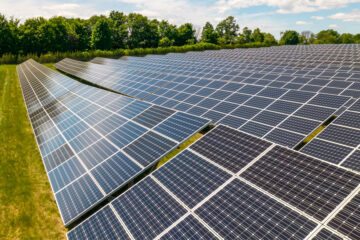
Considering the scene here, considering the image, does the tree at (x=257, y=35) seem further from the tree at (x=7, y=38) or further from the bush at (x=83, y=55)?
the tree at (x=7, y=38)

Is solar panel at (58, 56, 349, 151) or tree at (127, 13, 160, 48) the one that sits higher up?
tree at (127, 13, 160, 48)

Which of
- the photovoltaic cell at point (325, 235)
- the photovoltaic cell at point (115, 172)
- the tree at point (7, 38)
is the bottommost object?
the photovoltaic cell at point (115, 172)

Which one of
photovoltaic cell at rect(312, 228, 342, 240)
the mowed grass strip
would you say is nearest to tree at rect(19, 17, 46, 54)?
the mowed grass strip

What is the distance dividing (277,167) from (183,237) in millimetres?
4327

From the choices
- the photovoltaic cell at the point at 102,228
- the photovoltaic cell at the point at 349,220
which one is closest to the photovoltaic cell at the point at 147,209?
the photovoltaic cell at the point at 102,228

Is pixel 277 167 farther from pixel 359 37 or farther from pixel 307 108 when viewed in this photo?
pixel 359 37

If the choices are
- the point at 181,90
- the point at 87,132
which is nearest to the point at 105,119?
the point at 87,132

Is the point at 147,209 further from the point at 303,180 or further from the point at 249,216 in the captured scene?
the point at 303,180

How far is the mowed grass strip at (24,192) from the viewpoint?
12047 mm

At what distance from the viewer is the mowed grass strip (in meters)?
12.0

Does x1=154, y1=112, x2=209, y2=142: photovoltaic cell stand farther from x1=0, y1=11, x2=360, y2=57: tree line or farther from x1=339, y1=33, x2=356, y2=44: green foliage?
x1=339, y1=33, x2=356, y2=44: green foliage

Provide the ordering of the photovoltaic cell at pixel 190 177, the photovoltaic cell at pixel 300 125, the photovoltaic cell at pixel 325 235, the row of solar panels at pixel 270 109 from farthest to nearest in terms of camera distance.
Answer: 1. the photovoltaic cell at pixel 300 125
2. the row of solar panels at pixel 270 109
3. the photovoltaic cell at pixel 190 177
4. the photovoltaic cell at pixel 325 235

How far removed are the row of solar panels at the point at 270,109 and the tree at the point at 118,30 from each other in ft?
366

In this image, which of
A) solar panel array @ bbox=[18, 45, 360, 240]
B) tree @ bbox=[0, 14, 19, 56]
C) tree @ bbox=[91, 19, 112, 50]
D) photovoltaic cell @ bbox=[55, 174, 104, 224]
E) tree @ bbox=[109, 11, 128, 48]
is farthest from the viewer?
tree @ bbox=[109, 11, 128, 48]
